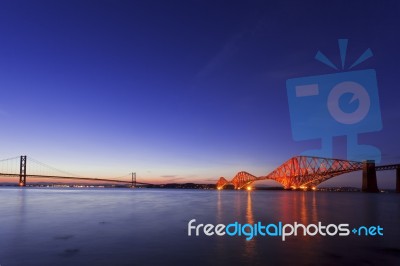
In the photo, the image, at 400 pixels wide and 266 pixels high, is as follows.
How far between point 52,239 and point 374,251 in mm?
15562

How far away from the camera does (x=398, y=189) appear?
117812mm

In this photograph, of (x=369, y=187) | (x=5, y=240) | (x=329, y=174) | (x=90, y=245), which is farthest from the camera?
(x=329, y=174)

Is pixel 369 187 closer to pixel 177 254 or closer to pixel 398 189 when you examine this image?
pixel 398 189

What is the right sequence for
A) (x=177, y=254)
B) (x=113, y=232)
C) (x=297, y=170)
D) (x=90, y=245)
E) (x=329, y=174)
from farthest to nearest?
1. (x=297, y=170)
2. (x=329, y=174)
3. (x=113, y=232)
4. (x=90, y=245)
5. (x=177, y=254)

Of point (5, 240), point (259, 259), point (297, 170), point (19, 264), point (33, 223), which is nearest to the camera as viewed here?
point (19, 264)

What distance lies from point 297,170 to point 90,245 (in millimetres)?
130834

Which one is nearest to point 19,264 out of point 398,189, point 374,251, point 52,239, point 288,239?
point 52,239

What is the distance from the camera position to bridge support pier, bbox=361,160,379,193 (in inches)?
4402

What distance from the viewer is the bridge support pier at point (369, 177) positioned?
112 metres

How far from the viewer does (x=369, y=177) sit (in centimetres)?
11275

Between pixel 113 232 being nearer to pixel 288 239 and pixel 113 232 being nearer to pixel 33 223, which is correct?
pixel 33 223

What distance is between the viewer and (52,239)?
17250 millimetres

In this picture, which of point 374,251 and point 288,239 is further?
point 288,239

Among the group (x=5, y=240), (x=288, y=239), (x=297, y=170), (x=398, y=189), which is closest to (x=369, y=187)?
(x=398, y=189)
